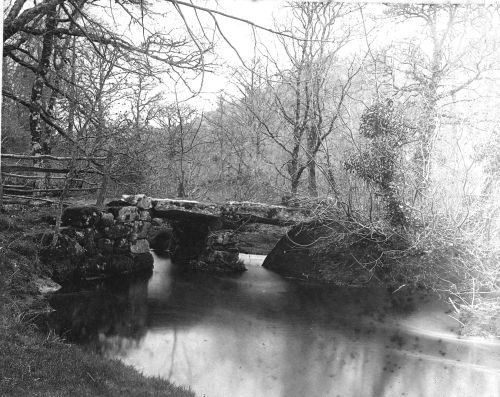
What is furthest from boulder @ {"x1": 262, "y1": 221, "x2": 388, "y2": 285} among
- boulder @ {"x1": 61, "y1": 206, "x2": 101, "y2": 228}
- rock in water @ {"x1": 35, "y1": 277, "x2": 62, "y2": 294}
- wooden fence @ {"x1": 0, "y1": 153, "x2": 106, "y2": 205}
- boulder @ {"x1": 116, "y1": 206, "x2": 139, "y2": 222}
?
rock in water @ {"x1": 35, "y1": 277, "x2": 62, "y2": 294}

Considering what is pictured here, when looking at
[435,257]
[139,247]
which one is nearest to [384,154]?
[435,257]

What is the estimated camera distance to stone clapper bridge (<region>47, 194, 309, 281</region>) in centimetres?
711

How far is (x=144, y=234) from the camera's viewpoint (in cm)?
841

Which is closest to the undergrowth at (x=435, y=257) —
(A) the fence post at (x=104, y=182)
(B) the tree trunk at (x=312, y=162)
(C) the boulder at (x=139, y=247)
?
(B) the tree trunk at (x=312, y=162)

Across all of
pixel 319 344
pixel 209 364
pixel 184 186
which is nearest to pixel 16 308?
pixel 209 364


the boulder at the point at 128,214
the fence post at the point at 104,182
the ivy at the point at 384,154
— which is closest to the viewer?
the ivy at the point at 384,154

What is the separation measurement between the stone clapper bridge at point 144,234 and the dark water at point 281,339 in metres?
0.66

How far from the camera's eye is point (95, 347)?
4480mm

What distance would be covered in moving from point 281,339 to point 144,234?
13.6 ft

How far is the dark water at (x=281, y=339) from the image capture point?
3912 mm

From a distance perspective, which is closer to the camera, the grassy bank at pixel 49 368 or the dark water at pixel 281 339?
the grassy bank at pixel 49 368

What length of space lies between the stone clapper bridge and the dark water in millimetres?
659

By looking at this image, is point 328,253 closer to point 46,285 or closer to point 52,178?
point 46,285

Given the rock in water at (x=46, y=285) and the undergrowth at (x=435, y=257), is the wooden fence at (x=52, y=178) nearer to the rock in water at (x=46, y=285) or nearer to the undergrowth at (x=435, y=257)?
the rock in water at (x=46, y=285)
